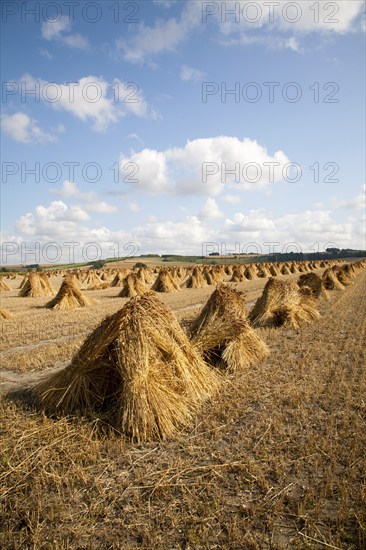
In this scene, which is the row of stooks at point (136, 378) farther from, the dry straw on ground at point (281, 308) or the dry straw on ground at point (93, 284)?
the dry straw on ground at point (93, 284)

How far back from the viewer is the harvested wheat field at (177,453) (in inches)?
120

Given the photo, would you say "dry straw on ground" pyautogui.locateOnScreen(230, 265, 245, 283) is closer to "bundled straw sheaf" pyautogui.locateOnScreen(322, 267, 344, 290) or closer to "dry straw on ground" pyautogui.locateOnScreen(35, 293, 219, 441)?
"bundled straw sheaf" pyautogui.locateOnScreen(322, 267, 344, 290)

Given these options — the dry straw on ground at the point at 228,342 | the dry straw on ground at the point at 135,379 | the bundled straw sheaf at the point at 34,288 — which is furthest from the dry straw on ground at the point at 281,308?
the bundled straw sheaf at the point at 34,288

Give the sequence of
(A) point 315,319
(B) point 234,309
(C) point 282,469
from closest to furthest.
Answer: (C) point 282,469, (B) point 234,309, (A) point 315,319

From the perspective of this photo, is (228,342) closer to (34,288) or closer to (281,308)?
(281,308)

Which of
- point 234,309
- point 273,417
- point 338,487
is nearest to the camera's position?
point 338,487

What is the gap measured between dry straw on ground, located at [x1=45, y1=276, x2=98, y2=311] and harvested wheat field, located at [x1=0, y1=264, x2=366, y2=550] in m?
10.1

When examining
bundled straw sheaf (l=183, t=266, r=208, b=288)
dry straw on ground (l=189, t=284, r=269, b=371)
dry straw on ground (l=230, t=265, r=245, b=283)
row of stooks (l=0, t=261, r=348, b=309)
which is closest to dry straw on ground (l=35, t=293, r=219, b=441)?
dry straw on ground (l=189, t=284, r=269, b=371)

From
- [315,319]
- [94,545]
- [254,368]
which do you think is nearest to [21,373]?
[254,368]

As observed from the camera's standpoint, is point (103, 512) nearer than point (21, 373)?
Yes

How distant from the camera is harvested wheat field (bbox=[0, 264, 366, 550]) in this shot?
3.04m

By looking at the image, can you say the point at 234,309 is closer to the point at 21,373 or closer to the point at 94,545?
the point at 21,373

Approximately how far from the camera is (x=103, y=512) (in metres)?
3.27

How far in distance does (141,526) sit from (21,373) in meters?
5.29
